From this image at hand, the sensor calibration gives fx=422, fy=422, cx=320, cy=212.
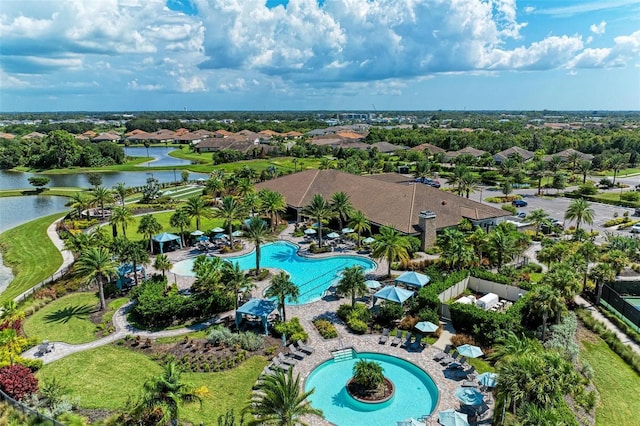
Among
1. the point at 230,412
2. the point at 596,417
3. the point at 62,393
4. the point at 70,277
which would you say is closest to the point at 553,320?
the point at 596,417

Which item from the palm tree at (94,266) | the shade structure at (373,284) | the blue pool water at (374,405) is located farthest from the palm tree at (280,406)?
the palm tree at (94,266)

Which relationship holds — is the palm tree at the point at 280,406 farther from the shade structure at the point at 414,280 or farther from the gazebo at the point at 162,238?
the gazebo at the point at 162,238

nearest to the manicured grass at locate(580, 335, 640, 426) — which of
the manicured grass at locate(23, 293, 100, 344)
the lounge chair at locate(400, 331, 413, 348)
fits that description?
the lounge chair at locate(400, 331, 413, 348)

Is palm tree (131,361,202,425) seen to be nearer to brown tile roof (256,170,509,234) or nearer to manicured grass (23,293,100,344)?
manicured grass (23,293,100,344)

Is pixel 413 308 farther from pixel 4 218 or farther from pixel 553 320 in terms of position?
pixel 4 218

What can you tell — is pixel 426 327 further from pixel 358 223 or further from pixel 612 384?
pixel 358 223

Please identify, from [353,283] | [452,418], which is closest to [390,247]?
[353,283]
